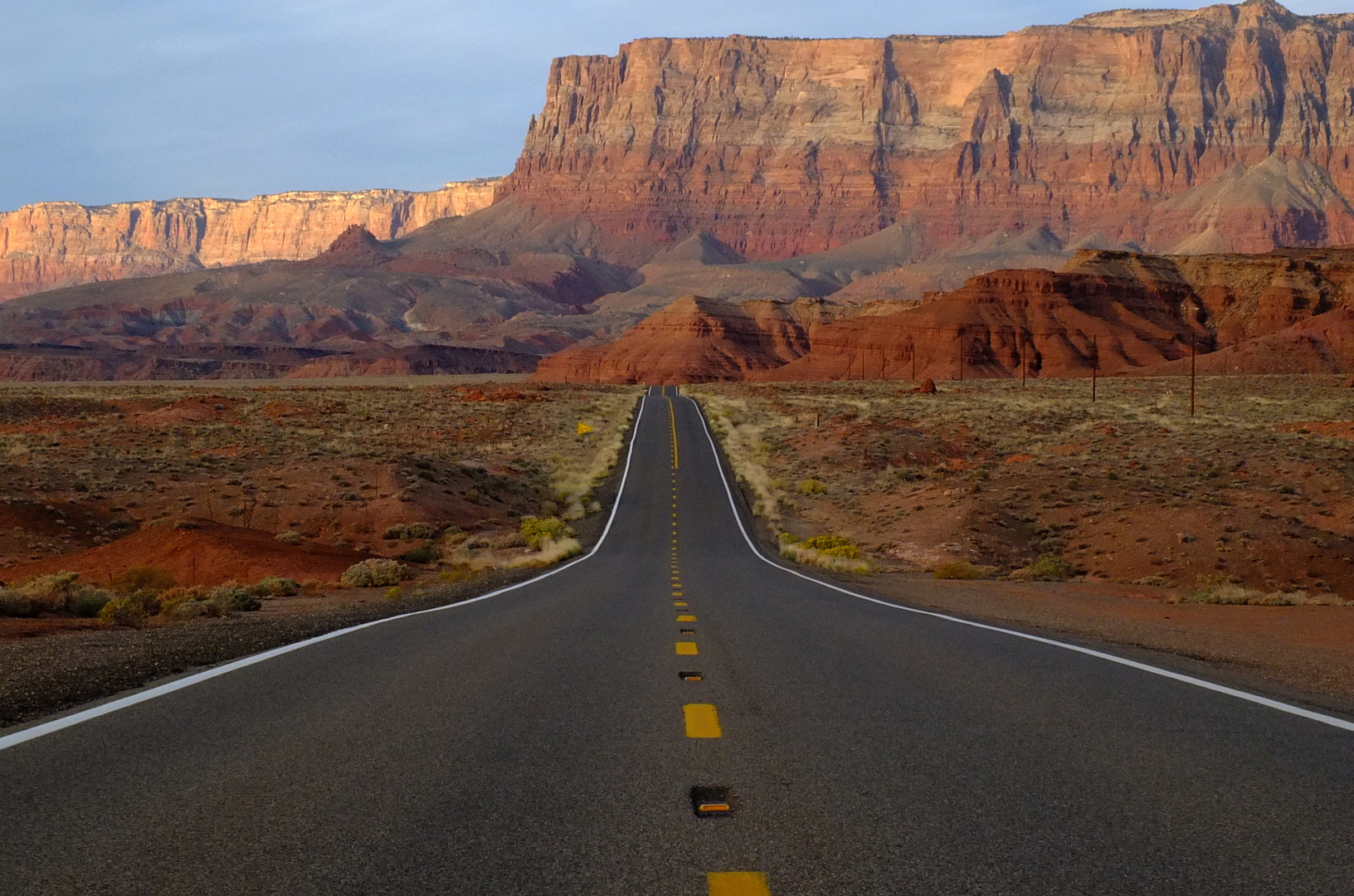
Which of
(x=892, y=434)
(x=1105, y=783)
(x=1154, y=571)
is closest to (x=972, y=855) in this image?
(x=1105, y=783)

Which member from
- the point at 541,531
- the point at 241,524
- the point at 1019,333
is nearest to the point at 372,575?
the point at 541,531

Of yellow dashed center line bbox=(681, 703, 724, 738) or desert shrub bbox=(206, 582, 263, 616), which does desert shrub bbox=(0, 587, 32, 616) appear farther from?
yellow dashed center line bbox=(681, 703, 724, 738)

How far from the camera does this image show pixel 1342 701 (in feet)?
28.8

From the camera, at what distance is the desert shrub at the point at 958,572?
26423 mm

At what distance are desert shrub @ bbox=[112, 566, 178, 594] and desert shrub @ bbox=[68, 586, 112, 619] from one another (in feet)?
12.7

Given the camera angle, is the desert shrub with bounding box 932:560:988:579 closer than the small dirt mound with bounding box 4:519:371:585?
No

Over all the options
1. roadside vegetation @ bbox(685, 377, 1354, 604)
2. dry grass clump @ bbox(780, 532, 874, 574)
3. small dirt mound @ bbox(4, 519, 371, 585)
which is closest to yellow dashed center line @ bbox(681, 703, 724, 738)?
roadside vegetation @ bbox(685, 377, 1354, 604)

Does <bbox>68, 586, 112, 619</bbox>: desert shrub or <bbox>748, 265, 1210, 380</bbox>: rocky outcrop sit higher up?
<bbox>748, 265, 1210, 380</bbox>: rocky outcrop

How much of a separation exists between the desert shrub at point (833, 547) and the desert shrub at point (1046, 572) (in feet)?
14.7

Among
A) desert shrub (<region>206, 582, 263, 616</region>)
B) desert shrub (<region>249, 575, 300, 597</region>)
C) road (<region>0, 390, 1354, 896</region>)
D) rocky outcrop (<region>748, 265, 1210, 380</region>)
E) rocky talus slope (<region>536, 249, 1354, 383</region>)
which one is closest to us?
road (<region>0, 390, 1354, 896</region>)

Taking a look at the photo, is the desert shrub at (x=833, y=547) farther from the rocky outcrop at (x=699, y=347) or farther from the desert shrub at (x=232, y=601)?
the rocky outcrop at (x=699, y=347)

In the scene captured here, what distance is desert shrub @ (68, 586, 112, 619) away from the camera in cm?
1636

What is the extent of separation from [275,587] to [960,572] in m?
14.6

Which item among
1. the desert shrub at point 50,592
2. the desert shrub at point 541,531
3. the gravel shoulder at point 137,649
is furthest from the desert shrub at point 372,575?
the desert shrub at point 541,531
